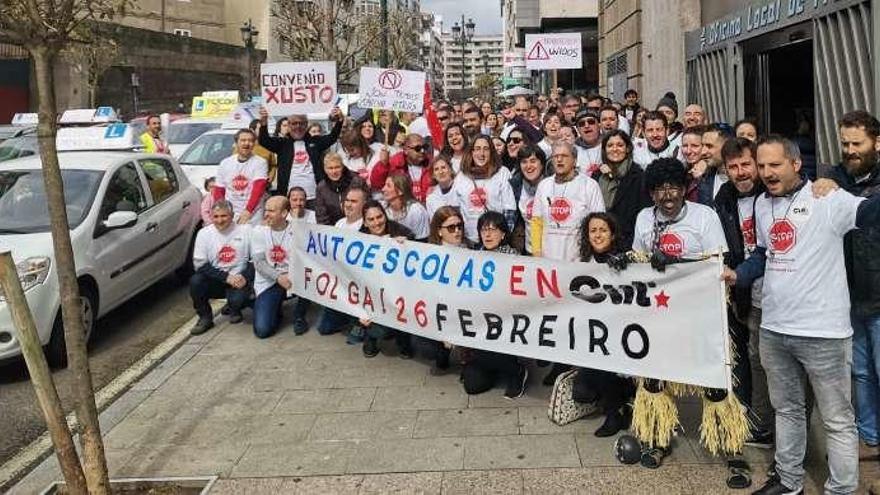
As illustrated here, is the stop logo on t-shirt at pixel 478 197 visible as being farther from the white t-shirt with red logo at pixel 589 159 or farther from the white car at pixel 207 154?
the white car at pixel 207 154

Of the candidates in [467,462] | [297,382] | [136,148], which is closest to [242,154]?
[297,382]

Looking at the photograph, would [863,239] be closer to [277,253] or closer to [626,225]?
[626,225]

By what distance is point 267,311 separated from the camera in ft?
24.0

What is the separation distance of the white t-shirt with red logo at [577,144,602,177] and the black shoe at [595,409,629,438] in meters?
2.56

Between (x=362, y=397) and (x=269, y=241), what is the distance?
7.37 ft

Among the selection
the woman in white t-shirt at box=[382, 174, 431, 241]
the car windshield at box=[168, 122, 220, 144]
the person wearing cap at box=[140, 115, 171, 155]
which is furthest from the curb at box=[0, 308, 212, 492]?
the car windshield at box=[168, 122, 220, 144]

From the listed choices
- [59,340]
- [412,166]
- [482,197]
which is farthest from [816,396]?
[59,340]

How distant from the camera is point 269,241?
739cm

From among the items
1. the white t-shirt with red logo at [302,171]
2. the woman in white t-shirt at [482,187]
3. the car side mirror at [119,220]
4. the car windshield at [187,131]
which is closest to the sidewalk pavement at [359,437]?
the woman in white t-shirt at [482,187]

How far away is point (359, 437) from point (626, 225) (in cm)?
245

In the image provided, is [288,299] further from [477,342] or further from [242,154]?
[477,342]

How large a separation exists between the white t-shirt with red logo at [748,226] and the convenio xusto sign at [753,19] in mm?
4139

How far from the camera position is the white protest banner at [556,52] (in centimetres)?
1778

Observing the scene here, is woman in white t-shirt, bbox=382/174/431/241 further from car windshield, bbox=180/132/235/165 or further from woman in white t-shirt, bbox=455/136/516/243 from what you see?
car windshield, bbox=180/132/235/165
